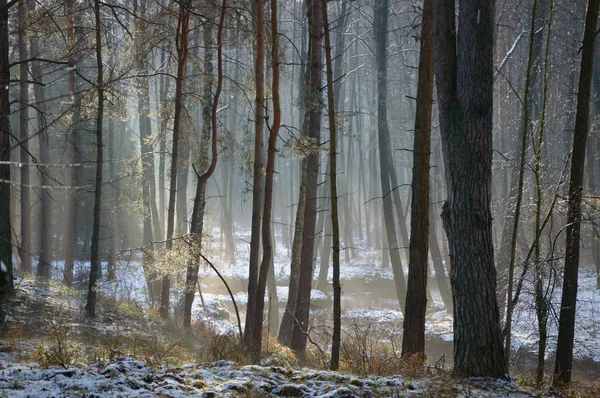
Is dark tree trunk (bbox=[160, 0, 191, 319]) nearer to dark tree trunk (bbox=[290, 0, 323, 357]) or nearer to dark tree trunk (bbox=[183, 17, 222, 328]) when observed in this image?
dark tree trunk (bbox=[183, 17, 222, 328])

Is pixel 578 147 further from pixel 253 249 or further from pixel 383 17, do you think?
pixel 383 17

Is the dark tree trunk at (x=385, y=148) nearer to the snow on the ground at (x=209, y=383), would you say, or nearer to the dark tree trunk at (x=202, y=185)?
the dark tree trunk at (x=202, y=185)

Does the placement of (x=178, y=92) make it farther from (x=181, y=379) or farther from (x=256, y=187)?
(x=181, y=379)

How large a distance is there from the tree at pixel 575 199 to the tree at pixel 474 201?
272 cm

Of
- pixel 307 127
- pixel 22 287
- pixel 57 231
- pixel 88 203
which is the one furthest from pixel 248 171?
pixel 57 231

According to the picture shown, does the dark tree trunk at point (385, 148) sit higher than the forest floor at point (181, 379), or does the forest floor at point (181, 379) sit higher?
the dark tree trunk at point (385, 148)

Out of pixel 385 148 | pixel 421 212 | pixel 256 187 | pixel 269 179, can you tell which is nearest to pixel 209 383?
pixel 269 179

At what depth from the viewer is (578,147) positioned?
27.0 feet

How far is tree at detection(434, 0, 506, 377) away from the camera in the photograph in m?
Answer: 6.13

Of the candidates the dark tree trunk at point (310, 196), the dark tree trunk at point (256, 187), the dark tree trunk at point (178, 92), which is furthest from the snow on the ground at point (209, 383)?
the dark tree trunk at point (310, 196)

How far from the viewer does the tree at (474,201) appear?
20.1ft

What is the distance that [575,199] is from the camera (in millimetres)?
8070

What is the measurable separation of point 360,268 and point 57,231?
18.4 metres

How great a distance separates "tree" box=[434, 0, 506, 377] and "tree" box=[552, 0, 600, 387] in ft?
8.92
